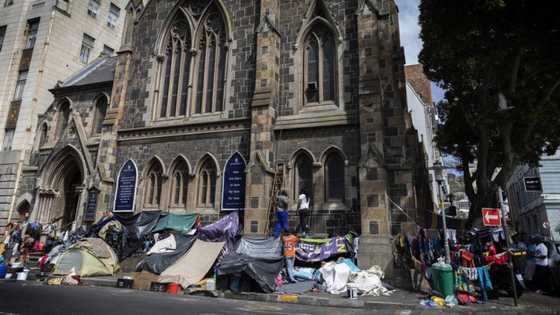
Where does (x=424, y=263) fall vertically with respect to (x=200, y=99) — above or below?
below

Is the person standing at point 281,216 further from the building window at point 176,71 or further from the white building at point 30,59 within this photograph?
the white building at point 30,59

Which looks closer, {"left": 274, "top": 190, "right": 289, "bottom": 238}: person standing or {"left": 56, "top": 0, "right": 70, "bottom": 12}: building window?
{"left": 274, "top": 190, "right": 289, "bottom": 238}: person standing

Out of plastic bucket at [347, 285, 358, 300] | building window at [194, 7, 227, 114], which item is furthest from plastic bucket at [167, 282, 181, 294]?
building window at [194, 7, 227, 114]

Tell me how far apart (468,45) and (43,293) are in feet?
45.4

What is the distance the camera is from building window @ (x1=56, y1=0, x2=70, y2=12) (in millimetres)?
Answer: 26769

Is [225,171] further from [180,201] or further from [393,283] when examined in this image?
[393,283]

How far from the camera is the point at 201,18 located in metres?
18.3

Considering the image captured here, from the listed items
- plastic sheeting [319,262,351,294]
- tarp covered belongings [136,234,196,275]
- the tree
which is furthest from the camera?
tarp covered belongings [136,234,196,275]

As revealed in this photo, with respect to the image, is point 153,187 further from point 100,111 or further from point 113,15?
point 113,15

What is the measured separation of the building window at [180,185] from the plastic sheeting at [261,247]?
496 cm

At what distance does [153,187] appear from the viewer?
17.2m

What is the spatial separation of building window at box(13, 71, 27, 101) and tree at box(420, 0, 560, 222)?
2615 centimetres

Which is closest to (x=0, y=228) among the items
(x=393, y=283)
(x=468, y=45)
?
(x=393, y=283)

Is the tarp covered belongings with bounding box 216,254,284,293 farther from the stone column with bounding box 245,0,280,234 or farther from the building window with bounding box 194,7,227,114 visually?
the building window with bounding box 194,7,227,114
